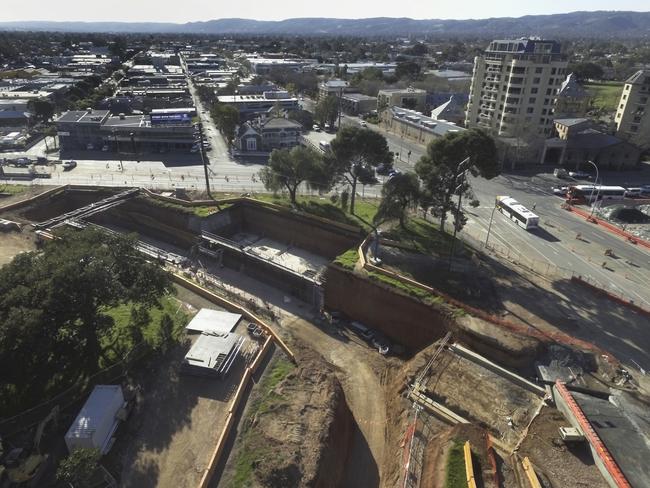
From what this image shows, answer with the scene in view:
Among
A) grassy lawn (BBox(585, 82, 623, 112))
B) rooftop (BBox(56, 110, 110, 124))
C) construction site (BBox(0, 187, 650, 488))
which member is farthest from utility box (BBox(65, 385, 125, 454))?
grassy lawn (BBox(585, 82, 623, 112))

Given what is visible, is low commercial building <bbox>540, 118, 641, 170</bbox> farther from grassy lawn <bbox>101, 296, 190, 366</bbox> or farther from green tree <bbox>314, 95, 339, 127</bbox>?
grassy lawn <bbox>101, 296, 190, 366</bbox>

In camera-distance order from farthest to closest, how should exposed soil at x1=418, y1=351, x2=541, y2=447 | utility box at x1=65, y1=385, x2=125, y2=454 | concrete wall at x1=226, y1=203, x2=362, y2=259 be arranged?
1. concrete wall at x1=226, y1=203, x2=362, y2=259
2. exposed soil at x1=418, y1=351, x2=541, y2=447
3. utility box at x1=65, y1=385, x2=125, y2=454

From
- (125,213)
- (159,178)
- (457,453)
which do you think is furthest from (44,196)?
(457,453)

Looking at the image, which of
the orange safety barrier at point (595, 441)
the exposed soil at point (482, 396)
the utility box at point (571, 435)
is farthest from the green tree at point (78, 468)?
the orange safety barrier at point (595, 441)

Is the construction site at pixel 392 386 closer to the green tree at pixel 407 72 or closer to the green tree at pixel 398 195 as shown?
the green tree at pixel 398 195

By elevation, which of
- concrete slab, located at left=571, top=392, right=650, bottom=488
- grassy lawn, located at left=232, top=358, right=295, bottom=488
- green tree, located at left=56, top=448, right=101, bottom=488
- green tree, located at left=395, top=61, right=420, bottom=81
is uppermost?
green tree, located at left=395, top=61, right=420, bottom=81

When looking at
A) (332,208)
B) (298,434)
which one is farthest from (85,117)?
(298,434)

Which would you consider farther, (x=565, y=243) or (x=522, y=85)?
(x=522, y=85)

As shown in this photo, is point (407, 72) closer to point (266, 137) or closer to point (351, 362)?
point (266, 137)
